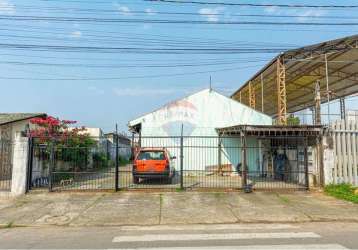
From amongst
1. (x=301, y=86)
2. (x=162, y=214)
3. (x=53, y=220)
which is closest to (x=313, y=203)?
(x=162, y=214)

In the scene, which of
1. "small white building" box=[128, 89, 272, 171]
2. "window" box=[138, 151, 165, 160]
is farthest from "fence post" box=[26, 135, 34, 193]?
"small white building" box=[128, 89, 272, 171]

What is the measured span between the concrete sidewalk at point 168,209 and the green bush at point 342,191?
482mm

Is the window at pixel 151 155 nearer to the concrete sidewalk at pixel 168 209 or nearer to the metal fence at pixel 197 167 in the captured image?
the metal fence at pixel 197 167

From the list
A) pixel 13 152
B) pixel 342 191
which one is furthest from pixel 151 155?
pixel 342 191

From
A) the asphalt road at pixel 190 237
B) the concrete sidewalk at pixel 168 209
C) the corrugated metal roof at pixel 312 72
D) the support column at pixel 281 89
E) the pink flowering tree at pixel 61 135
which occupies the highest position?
the corrugated metal roof at pixel 312 72

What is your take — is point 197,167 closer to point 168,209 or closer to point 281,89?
point 281,89

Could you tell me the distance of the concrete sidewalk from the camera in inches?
387

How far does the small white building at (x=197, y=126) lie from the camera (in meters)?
22.5

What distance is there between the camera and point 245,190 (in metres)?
14.2

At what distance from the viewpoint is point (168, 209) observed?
11156 millimetres

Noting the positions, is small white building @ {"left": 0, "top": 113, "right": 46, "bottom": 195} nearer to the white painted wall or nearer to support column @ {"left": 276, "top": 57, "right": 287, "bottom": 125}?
the white painted wall

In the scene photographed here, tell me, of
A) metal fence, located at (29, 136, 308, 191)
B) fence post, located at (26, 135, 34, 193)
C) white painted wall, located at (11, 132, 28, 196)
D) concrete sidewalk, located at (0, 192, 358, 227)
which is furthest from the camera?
metal fence, located at (29, 136, 308, 191)

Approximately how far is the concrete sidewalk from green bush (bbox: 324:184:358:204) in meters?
0.48

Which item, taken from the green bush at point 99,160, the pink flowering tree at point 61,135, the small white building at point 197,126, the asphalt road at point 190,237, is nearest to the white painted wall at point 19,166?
the pink flowering tree at point 61,135
